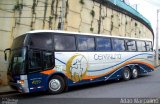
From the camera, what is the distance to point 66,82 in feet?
48.0

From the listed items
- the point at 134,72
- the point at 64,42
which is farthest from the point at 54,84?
the point at 134,72

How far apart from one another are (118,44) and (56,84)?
602 centimetres

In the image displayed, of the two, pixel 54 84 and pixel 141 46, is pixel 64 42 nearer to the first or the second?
pixel 54 84

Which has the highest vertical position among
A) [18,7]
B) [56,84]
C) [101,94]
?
[18,7]

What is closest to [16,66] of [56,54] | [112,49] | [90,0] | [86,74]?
[56,54]

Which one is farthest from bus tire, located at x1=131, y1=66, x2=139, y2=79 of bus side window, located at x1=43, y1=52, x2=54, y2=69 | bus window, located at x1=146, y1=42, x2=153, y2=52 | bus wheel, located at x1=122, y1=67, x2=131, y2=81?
bus side window, located at x1=43, y1=52, x2=54, y2=69

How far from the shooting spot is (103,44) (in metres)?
17.3

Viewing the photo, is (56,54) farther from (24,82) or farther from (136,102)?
(136,102)

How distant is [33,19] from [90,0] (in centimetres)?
683

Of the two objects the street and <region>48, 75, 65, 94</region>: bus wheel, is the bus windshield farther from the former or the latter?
<region>48, 75, 65, 94</region>: bus wheel

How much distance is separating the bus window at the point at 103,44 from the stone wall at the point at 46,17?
306cm

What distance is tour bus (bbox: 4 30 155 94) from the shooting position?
43.0 ft

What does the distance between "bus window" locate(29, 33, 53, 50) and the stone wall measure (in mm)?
4637

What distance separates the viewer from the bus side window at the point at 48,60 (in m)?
13.6
